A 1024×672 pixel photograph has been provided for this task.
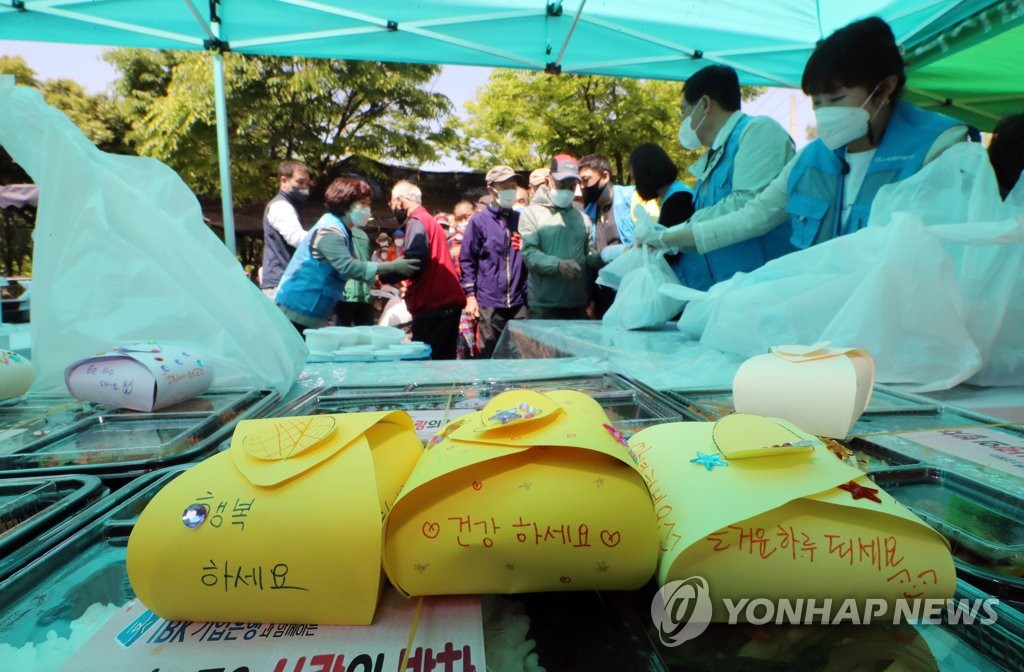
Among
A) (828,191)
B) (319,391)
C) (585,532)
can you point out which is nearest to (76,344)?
(319,391)

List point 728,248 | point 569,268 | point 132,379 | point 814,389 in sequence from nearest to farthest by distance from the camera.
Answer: point 814,389, point 132,379, point 728,248, point 569,268

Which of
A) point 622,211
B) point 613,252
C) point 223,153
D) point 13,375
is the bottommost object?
point 13,375

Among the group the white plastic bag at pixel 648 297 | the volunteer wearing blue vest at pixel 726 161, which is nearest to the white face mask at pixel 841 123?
the volunteer wearing blue vest at pixel 726 161

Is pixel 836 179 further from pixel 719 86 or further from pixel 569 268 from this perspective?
pixel 569 268

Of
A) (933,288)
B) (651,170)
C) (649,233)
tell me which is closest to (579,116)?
(651,170)

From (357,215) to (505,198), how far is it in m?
0.88

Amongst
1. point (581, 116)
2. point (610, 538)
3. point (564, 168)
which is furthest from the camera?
point (581, 116)

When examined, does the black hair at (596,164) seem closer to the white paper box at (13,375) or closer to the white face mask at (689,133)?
the white face mask at (689,133)

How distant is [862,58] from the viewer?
1308 mm

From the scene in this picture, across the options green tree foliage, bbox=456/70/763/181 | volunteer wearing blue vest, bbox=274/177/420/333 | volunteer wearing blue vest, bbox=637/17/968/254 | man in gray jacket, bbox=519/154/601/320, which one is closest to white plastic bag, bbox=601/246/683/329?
volunteer wearing blue vest, bbox=637/17/968/254

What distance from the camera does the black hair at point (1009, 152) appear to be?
124 cm

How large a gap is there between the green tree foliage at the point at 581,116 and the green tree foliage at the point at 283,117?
1.43 meters

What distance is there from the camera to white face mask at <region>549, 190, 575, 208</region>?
104 inches

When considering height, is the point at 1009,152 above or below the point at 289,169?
below
